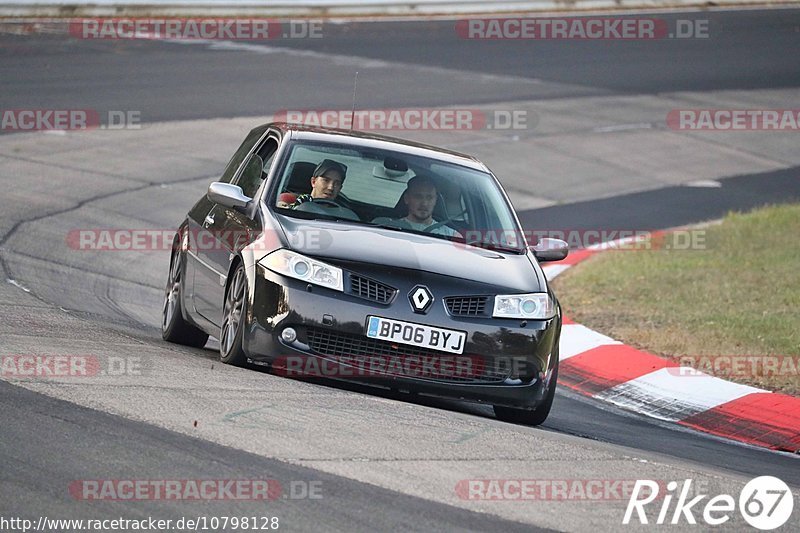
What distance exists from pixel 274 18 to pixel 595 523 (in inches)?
978

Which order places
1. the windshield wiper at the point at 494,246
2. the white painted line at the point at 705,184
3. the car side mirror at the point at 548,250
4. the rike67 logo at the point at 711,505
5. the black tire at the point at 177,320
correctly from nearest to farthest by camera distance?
1. the rike67 logo at the point at 711,505
2. the windshield wiper at the point at 494,246
3. the car side mirror at the point at 548,250
4. the black tire at the point at 177,320
5. the white painted line at the point at 705,184

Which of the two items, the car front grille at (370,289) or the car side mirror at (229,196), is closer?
the car front grille at (370,289)

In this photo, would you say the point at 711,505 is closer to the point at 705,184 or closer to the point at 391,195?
the point at 391,195

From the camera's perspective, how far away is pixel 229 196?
844 cm

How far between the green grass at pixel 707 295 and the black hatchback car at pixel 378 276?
2819 millimetres

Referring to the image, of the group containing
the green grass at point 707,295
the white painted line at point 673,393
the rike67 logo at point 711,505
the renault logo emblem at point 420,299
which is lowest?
the green grass at point 707,295

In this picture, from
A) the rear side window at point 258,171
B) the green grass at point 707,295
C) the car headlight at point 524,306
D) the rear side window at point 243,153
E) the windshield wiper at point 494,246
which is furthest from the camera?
the green grass at point 707,295

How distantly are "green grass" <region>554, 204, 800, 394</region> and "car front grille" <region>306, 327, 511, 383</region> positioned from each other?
135 inches

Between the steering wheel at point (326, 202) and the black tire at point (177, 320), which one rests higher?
the steering wheel at point (326, 202)

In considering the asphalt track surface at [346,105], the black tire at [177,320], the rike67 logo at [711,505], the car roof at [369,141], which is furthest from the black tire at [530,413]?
the black tire at [177,320]

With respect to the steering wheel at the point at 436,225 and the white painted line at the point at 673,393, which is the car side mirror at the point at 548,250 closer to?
the steering wheel at the point at 436,225

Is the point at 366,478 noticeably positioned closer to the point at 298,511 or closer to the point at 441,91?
the point at 298,511

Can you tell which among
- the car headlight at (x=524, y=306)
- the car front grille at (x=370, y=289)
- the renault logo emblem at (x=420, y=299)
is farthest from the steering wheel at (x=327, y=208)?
the car headlight at (x=524, y=306)

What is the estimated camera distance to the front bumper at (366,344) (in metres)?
7.51
